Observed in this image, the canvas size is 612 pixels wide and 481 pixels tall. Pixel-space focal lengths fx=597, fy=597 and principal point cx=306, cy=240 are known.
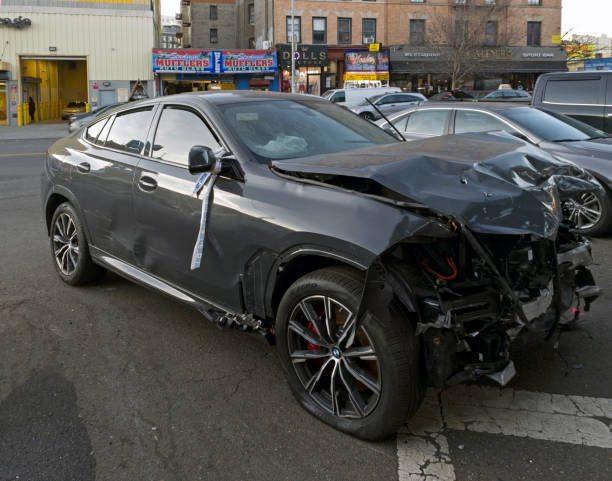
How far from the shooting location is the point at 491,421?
3115 mm

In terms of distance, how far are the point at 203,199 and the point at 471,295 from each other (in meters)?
1.69

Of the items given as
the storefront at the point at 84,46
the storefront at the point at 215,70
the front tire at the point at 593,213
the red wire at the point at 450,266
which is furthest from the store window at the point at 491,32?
the red wire at the point at 450,266

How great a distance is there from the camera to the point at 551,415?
124 inches

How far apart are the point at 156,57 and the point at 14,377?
130 ft

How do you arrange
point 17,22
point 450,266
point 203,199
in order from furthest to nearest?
point 17,22 → point 203,199 → point 450,266

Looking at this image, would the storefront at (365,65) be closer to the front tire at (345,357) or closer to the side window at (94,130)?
the side window at (94,130)

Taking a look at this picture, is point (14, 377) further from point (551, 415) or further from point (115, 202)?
point (551, 415)

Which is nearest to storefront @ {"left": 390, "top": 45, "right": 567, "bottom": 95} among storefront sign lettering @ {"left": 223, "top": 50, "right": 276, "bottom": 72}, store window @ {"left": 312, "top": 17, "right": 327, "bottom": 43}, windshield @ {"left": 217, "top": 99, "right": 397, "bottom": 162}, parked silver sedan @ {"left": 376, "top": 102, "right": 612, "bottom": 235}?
store window @ {"left": 312, "top": 17, "right": 327, "bottom": 43}

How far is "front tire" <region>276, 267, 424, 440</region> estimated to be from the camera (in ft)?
8.96

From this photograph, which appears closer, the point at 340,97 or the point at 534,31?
the point at 340,97

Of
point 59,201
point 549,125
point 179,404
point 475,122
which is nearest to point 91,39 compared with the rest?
point 475,122

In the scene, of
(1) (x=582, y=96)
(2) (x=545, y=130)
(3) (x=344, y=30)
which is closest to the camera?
(2) (x=545, y=130)

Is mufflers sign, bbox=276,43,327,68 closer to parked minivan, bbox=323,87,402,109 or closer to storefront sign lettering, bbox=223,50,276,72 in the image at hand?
storefront sign lettering, bbox=223,50,276,72

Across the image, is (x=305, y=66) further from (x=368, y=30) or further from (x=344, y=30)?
(x=368, y=30)
